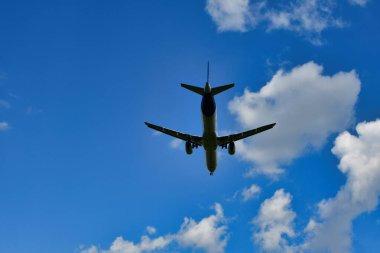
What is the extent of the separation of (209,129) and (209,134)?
2.99ft

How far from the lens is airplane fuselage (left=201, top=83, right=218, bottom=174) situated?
151 feet

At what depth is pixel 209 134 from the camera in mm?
49375

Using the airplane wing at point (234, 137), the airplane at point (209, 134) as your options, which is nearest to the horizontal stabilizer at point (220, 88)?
the airplane at point (209, 134)

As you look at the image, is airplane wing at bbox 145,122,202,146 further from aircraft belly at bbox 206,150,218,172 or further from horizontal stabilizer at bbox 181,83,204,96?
horizontal stabilizer at bbox 181,83,204,96

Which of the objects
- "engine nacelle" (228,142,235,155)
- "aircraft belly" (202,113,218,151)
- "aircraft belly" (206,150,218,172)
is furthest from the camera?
"aircraft belly" (206,150,218,172)

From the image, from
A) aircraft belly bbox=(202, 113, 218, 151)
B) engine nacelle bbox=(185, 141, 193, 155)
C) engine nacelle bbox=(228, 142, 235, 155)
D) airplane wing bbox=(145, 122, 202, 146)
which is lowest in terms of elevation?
aircraft belly bbox=(202, 113, 218, 151)

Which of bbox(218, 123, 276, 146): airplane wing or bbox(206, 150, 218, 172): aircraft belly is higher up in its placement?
bbox(218, 123, 276, 146): airplane wing

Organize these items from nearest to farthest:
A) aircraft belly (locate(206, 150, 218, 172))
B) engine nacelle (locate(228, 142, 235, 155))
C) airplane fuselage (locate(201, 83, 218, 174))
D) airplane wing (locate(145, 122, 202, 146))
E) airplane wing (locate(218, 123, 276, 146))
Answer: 1. airplane fuselage (locate(201, 83, 218, 174))
2. engine nacelle (locate(228, 142, 235, 155))
3. aircraft belly (locate(206, 150, 218, 172))
4. airplane wing (locate(218, 123, 276, 146))
5. airplane wing (locate(145, 122, 202, 146))

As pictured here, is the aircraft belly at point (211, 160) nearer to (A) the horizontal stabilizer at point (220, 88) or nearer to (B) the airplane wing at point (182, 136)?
(B) the airplane wing at point (182, 136)

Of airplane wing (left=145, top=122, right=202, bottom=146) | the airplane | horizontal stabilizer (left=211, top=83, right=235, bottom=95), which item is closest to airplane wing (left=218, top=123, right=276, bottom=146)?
the airplane

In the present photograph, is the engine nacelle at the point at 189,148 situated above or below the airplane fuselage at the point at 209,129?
above

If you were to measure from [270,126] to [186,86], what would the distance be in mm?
12357

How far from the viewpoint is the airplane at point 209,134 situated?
46.2 m

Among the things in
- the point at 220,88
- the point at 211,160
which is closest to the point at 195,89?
the point at 220,88
